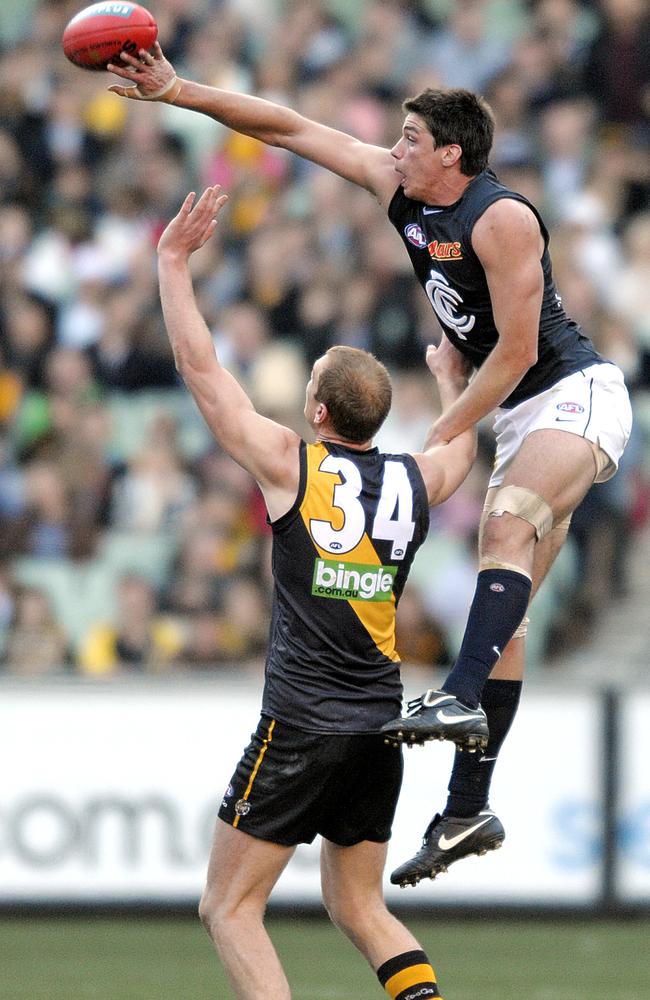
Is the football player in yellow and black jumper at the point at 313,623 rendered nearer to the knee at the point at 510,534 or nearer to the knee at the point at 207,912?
the knee at the point at 207,912

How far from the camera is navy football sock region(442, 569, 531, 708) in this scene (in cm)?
556

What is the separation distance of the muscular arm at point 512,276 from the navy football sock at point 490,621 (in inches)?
24.6

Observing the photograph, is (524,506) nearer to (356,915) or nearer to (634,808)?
(356,915)

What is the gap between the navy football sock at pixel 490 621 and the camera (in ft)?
18.2

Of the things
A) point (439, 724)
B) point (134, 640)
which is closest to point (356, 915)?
point (439, 724)

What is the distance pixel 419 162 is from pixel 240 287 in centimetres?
626

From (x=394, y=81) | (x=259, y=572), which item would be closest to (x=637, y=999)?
(x=259, y=572)

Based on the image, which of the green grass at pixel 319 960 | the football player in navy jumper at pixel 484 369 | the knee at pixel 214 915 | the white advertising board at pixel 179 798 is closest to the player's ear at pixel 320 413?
the football player in navy jumper at pixel 484 369

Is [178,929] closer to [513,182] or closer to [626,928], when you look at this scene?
[626,928]

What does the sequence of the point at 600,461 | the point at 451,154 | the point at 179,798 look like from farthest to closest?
the point at 179,798
the point at 600,461
the point at 451,154

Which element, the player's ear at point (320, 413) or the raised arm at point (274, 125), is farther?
the raised arm at point (274, 125)

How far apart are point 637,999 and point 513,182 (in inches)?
214

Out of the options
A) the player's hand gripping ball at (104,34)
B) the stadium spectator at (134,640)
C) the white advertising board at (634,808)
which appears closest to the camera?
the player's hand gripping ball at (104,34)

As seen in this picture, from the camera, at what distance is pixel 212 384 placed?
550 cm
